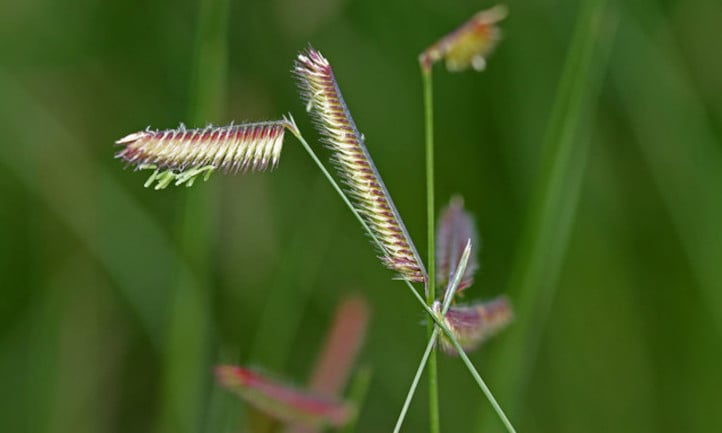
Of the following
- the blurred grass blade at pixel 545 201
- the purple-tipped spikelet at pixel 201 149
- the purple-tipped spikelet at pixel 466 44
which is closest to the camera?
the purple-tipped spikelet at pixel 201 149

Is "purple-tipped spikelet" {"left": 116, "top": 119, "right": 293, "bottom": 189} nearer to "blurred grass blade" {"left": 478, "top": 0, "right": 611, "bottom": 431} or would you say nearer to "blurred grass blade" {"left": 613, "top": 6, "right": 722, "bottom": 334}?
"blurred grass blade" {"left": 478, "top": 0, "right": 611, "bottom": 431}

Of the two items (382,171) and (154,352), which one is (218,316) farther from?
(382,171)

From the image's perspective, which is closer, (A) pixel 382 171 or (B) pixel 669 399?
(B) pixel 669 399

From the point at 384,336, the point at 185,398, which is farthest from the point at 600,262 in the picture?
the point at 185,398

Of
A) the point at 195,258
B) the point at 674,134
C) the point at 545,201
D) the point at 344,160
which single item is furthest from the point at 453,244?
the point at 674,134

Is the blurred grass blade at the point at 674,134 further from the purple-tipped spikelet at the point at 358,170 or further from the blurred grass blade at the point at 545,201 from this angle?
the purple-tipped spikelet at the point at 358,170

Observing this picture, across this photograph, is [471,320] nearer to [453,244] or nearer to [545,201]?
[453,244]

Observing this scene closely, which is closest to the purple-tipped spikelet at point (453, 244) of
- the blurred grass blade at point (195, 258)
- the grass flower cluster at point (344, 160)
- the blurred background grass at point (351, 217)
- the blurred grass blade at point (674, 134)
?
the grass flower cluster at point (344, 160)
